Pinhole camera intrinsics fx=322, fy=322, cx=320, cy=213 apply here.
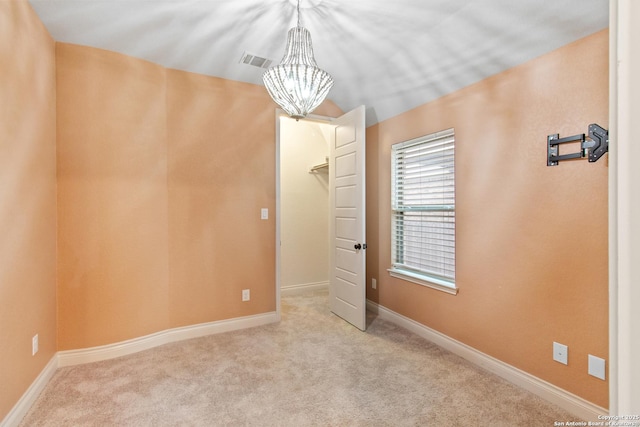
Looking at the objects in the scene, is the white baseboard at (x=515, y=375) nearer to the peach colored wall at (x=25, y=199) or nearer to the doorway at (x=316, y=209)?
the doorway at (x=316, y=209)

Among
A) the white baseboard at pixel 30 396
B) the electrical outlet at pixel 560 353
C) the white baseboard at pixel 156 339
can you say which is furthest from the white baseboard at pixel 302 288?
the electrical outlet at pixel 560 353

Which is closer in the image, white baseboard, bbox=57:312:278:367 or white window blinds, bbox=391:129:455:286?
white baseboard, bbox=57:312:278:367

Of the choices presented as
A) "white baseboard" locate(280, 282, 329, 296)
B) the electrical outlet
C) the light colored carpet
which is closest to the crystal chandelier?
the light colored carpet

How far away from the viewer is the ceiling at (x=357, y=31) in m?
1.93

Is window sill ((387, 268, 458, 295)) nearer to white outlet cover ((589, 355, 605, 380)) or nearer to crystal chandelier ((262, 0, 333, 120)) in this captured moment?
white outlet cover ((589, 355, 605, 380))

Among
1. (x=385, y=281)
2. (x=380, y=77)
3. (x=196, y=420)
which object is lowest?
(x=196, y=420)

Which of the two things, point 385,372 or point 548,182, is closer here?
point 548,182

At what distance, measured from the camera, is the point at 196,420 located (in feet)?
6.15

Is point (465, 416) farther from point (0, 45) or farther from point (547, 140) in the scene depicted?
point (0, 45)

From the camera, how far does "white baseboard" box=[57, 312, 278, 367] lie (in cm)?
252

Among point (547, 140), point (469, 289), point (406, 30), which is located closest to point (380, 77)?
point (406, 30)

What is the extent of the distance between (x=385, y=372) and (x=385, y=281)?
4.07 ft

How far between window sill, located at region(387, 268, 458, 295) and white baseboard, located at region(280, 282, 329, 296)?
1.54m

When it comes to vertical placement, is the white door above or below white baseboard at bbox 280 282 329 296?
above
